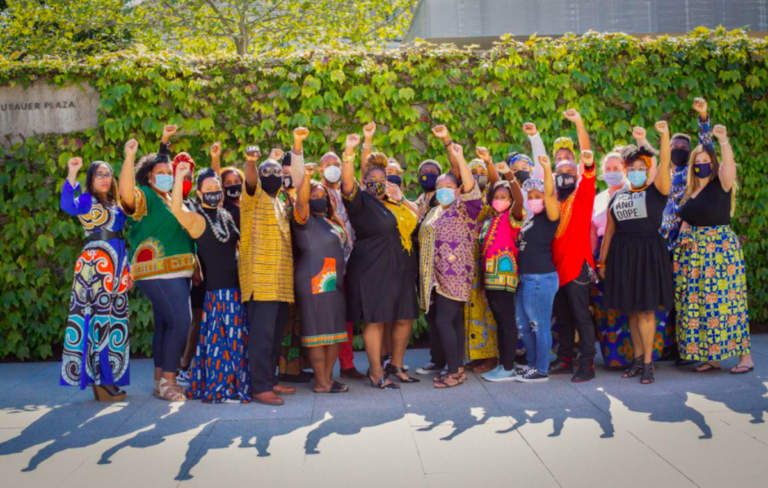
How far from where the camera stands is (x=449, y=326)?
5.84 meters

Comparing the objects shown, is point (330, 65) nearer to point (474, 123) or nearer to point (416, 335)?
point (474, 123)

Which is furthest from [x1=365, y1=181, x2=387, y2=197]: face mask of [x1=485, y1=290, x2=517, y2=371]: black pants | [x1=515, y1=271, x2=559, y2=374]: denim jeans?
[x1=515, y1=271, x2=559, y2=374]: denim jeans

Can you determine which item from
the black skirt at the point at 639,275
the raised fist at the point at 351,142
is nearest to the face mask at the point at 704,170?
the black skirt at the point at 639,275

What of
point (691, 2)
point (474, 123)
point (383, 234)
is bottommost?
point (383, 234)

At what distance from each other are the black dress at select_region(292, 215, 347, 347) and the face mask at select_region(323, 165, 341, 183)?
43 centimetres

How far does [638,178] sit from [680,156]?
60cm

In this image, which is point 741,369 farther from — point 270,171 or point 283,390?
point 270,171

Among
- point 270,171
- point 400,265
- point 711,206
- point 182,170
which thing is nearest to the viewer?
point 182,170

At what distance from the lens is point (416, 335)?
25.1 ft

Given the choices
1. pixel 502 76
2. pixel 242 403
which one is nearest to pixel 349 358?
pixel 242 403

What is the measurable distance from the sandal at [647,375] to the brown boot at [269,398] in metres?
2.84

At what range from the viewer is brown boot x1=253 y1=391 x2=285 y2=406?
5375 millimetres

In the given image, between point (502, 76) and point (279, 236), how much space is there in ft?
10.8

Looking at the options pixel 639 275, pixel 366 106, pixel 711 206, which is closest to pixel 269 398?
pixel 639 275
